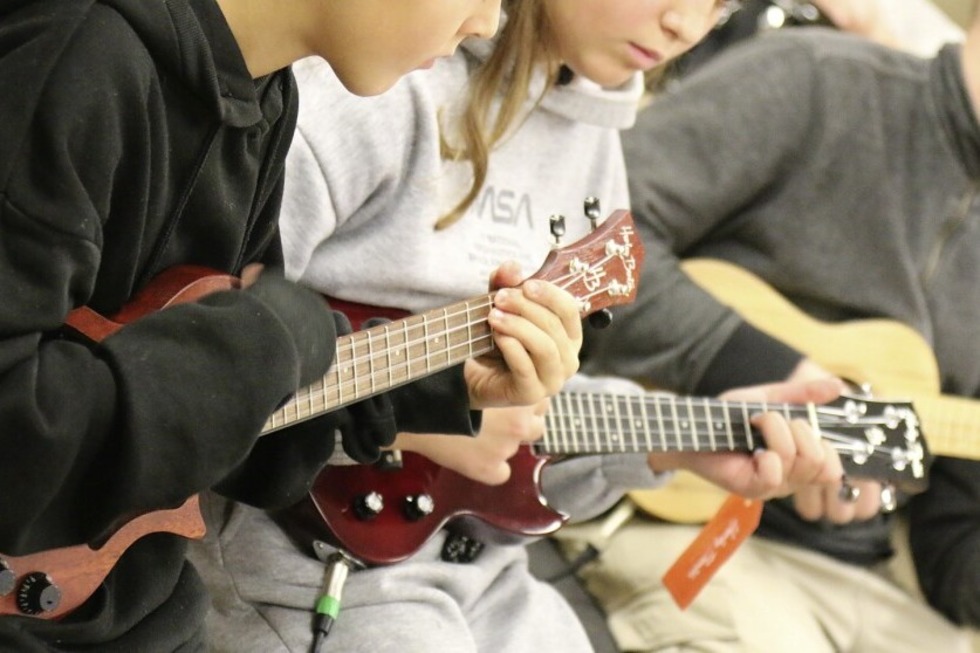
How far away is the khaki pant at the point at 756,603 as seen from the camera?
1530 millimetres

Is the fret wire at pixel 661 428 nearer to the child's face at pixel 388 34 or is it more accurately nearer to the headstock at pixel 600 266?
the headstock at pixel 600 266

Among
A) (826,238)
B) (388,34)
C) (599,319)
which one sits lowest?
(826,238)

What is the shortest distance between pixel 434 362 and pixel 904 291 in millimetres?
972

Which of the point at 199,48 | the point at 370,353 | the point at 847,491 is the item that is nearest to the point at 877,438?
the point at 847,491

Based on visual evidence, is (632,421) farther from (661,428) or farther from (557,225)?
(557,225)

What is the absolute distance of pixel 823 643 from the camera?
167 centimetres

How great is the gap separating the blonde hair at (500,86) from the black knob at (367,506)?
258 mm

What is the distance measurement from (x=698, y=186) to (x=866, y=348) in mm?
314

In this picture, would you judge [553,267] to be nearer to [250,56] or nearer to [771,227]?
[250,56]

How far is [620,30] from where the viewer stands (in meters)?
1.24

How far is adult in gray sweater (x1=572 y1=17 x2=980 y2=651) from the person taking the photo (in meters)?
1.67

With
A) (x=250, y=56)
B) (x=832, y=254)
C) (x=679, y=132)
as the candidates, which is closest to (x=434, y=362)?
(x=250, y=56)

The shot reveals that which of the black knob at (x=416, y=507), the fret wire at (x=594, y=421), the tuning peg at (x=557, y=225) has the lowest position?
the fret wire at (x=594, y=421)

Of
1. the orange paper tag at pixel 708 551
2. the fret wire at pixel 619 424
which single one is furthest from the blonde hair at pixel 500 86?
the orange paper tag at pixel 708 551
